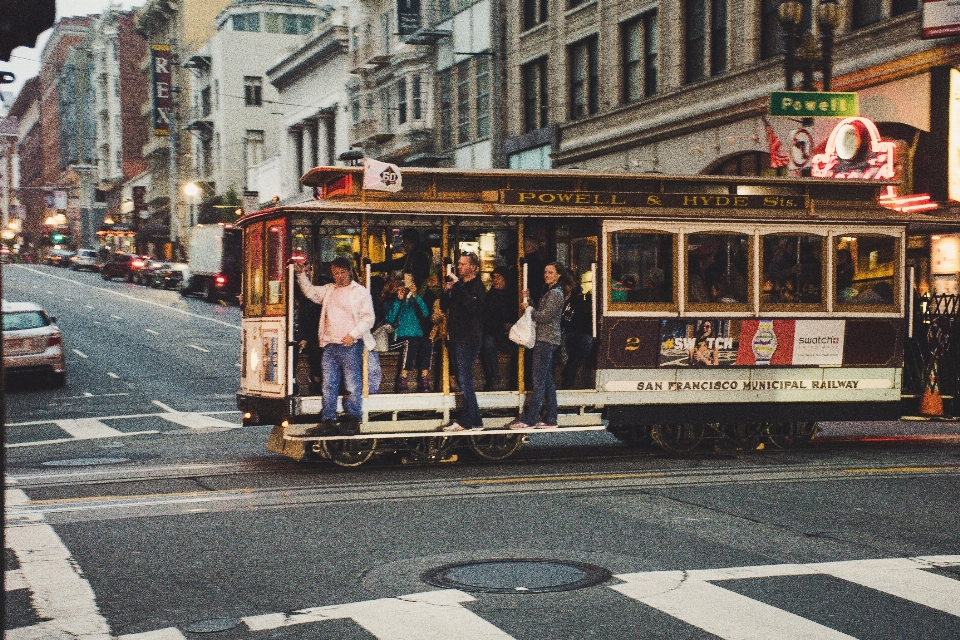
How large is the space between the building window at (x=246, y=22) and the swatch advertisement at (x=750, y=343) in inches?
2733

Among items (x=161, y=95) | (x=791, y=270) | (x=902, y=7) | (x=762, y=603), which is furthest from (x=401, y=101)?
(x=762, y=603)

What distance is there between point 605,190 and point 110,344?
21.1 m

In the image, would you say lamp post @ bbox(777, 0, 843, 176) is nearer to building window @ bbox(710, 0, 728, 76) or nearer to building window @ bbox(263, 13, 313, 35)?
building window @ bbox(710, 0, 728, 76)

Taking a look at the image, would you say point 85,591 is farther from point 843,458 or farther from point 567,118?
point 567,118

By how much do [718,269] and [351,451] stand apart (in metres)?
4.49

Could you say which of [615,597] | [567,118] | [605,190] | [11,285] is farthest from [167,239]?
[615,597]

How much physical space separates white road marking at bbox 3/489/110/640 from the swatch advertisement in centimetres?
703

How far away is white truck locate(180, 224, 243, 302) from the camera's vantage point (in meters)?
46.9

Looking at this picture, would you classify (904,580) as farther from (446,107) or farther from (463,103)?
(446,107)

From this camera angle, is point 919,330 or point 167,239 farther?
point 167,239

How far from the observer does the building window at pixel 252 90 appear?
78.1m

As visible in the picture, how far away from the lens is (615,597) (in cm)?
704

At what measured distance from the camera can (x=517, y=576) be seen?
24.9 ft

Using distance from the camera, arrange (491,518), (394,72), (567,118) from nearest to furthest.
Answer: (491,518) → (567,118) → (394,72)
